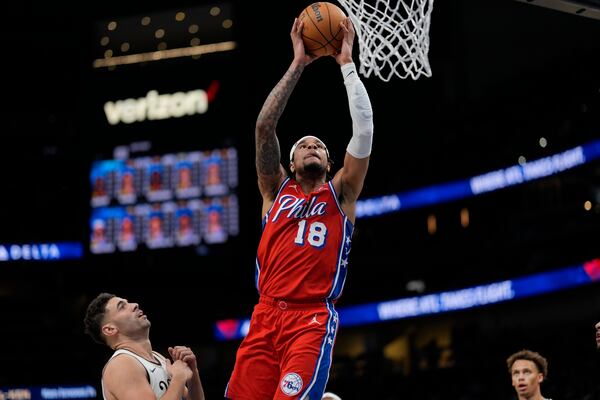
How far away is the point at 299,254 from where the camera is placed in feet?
16.8

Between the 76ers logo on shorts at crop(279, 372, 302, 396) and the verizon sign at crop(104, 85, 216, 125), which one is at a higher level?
the verizon sign at crop(104, 85, 216, 125)

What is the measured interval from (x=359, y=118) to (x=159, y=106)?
13.4m

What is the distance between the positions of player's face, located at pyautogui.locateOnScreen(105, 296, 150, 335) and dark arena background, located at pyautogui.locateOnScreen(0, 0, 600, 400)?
1222 cm

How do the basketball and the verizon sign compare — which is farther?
the verizon sign

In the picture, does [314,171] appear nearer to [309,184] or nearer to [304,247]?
[309,184]

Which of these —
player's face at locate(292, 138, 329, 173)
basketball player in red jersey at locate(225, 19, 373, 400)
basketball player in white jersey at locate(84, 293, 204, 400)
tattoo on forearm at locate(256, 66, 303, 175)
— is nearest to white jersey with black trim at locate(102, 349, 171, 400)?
basketball player in white jersey at locate(84, 293, 204, 400)

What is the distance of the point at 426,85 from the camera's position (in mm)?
20656

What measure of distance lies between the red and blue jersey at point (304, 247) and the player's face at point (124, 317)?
0.64 m

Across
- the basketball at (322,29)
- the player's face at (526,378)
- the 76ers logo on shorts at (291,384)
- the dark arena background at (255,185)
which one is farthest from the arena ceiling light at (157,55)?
the 76ers logo on shorts at (291,384)

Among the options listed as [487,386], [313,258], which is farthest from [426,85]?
[313,258]

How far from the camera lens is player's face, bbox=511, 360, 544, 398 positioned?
7262 mm

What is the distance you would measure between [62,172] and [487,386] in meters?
8.44

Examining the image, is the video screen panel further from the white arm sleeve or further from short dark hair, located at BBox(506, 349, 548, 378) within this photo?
the white arm sleeve

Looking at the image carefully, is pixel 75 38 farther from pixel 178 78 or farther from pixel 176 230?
pixel 176 230
